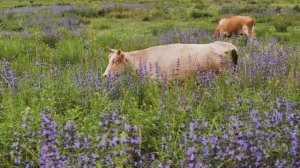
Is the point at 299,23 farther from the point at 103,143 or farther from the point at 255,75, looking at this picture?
the point at 103,143

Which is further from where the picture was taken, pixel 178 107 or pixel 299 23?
pixel 299 23

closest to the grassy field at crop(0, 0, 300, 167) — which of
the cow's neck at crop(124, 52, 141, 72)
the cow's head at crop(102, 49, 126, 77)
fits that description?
the cow's head at crop(102, 49, 126, 77)

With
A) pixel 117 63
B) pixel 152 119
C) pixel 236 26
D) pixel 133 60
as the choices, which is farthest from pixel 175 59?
pixel 236 26

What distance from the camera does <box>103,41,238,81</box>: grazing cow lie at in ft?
22.1

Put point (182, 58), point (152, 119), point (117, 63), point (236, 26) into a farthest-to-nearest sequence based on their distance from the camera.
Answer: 1. point (236, 26)
2. point (182, 58)
3. point (117, 63)
4. point (152, 119)

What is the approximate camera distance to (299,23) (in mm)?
15547

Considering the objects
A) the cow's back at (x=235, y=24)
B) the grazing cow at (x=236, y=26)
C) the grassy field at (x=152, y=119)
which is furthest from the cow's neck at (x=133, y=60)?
the cow's back at (x=235, y=24)

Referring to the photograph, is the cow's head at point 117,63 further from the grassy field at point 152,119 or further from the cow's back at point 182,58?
the grassy field at point 152,119

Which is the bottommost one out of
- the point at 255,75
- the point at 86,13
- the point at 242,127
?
the point at 86,13

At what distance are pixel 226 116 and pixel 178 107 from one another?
0.44 meters

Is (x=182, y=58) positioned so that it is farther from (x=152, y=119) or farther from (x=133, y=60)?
(x=152, y=119)

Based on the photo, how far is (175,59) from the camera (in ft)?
22.5

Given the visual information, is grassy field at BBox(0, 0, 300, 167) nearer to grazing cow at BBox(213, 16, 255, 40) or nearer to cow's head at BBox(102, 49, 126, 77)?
cow's head at BBox(102, 49, 126, 77)

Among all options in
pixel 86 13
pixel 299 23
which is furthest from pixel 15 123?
pixel 86 13
